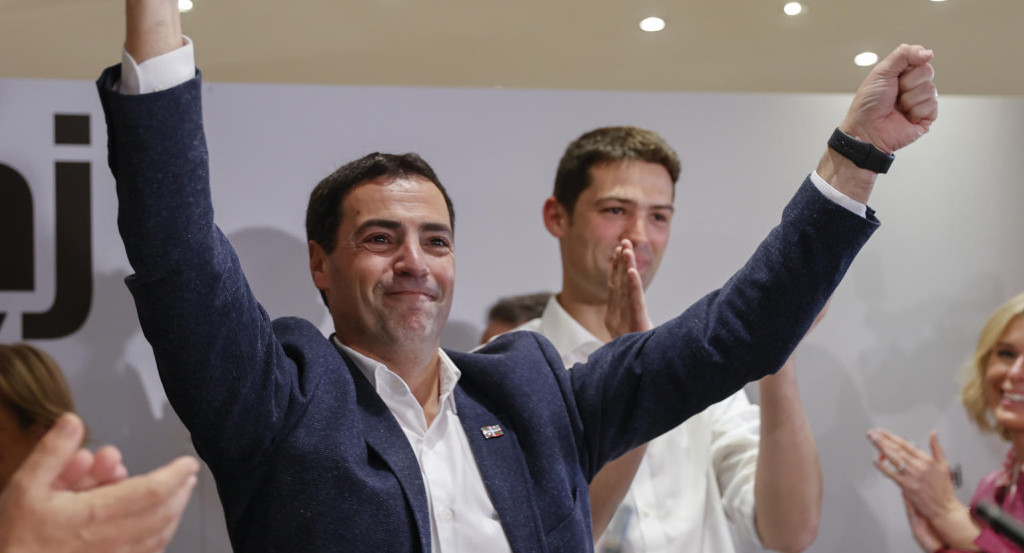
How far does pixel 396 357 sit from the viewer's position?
1.86 metres

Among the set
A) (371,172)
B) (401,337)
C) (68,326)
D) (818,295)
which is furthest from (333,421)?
(68,326)

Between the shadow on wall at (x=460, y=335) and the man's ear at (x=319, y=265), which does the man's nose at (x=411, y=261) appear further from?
the shadow on wall at (x=460, y=335)

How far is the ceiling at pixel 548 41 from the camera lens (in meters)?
3.38

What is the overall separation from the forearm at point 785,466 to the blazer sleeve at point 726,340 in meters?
0.65

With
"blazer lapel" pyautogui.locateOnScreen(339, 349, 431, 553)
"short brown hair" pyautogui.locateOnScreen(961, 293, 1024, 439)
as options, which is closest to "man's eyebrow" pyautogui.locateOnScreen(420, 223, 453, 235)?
"blazer lapel" pyautogui.locateOnScreen(339, 349, 431, 553)

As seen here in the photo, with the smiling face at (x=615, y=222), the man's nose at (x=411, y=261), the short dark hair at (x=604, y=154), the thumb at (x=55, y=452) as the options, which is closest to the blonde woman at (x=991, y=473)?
the smiling face at (x=615, y=222)

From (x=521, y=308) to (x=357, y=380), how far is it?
1.09m

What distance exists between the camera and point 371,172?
77.8 inches

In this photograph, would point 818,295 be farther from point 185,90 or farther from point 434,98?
point 434,98

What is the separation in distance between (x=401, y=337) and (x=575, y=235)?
0.94 metres

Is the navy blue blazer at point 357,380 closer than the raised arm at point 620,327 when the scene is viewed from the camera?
Yes

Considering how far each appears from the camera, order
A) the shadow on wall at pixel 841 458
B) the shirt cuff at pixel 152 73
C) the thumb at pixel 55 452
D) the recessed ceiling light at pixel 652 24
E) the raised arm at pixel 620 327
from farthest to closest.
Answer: the recessed ceiling light at pixel 652 24
the shadow on wall at pixel 841 458
the raised arm at pixel 620 327
the shirt cuff at pixel 152 73
the thumb at pixel 55 452

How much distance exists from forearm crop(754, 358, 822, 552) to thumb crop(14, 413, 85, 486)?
1754 mm

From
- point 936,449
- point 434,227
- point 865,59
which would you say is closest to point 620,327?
point 434,227
